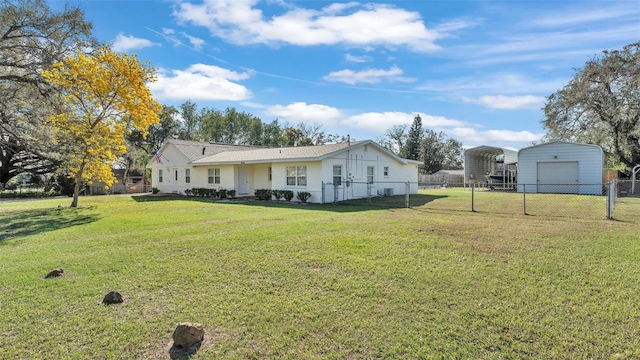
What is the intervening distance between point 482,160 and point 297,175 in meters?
25.8

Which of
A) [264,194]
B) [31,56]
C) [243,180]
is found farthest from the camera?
[243,180]

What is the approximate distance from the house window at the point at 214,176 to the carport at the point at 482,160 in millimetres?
21912

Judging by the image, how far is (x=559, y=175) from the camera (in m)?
22.5

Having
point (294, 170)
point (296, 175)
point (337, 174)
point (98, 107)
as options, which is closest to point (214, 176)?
point (294, 170)

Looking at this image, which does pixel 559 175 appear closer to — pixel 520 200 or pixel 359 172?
pixel 520 200

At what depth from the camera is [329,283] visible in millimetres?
4910

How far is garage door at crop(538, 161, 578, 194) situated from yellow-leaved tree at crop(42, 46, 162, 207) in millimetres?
23681

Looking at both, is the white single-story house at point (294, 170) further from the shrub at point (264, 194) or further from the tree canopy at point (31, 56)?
the tree canopy at point (31, 56)

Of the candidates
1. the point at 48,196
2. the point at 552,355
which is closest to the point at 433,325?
the point at 552,355

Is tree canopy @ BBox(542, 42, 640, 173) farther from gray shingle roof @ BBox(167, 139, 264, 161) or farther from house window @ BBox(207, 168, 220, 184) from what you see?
gray shingle roof @ BBox(167, 139, 264, 161)

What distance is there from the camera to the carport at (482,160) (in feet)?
96.7

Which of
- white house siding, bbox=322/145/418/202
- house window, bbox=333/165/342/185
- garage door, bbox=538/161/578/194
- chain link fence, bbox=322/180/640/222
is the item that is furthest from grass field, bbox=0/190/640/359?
garage door, bbox=538/161/578/194

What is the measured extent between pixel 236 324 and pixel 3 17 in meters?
14.4

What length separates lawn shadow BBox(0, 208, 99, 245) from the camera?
9.46 meters
